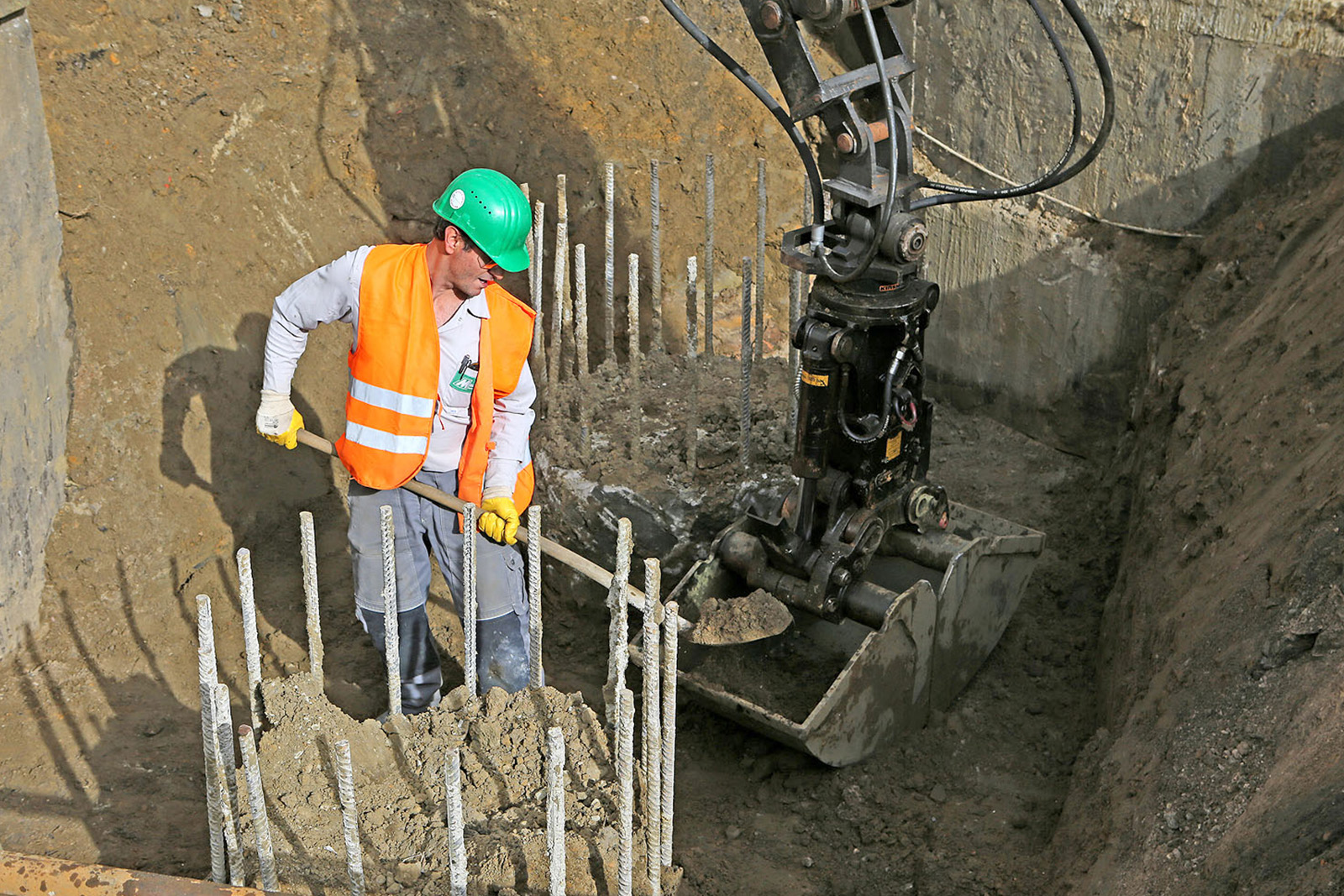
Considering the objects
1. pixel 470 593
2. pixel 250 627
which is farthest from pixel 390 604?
pixel 250 627

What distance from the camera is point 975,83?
5.69 m

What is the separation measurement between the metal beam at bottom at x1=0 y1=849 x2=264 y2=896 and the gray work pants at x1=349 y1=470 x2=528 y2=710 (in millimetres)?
1807

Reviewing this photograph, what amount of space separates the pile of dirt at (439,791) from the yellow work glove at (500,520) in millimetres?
556

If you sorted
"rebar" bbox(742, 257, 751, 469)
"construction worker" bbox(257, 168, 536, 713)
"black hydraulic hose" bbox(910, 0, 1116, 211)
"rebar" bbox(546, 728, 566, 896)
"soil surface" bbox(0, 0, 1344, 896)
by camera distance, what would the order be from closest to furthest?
"rebar" bbox(546, 728, 566, 896)
"black hydraulic hose" bbox(910, 0, 1116, 211)
"soil surface" bbox(0, 0, 1344, 896)
"construction worker" bbox(257, 168, 536, 713)
"rebar" bbox(742, 257, 751, 469)

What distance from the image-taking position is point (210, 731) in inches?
123

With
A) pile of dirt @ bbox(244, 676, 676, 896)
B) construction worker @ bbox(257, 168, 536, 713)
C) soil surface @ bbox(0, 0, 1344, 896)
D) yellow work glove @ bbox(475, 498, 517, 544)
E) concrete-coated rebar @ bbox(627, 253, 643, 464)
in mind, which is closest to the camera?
pile of dirt @ bbox(244, 676, 676, 896)

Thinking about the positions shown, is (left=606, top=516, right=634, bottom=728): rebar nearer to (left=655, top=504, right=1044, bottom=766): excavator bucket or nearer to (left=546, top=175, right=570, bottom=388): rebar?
(left=655, top=504, right=1044, bottom=766): excavator bucket

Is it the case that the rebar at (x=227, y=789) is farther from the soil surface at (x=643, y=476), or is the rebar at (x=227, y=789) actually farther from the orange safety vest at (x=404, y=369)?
the orange safety vest at (x=404, y=369)

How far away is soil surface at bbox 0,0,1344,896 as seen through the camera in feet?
11.7

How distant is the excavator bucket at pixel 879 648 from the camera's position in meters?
4.19

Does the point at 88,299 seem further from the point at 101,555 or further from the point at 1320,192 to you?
the point at 1320,192

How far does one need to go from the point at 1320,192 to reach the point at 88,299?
497cm

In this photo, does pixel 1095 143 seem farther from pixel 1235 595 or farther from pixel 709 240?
pixel 709 240

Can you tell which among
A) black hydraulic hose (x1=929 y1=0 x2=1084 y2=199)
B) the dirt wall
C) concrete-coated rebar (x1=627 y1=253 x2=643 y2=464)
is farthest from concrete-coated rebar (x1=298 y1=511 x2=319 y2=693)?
black hydraulic hose (x1=929 y1=0 x2=1084 y2=199)
